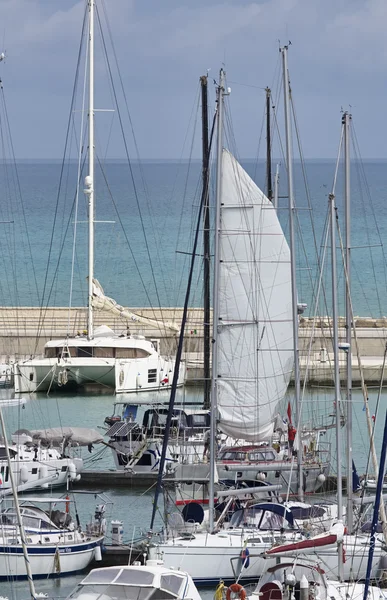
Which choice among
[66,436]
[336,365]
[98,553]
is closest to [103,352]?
[66,436]

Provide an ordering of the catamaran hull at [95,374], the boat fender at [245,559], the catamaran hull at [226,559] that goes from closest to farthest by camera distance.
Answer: the catamaran hull at [226,559], the boat fender at [245,559], the catamaran hull at [95,374]

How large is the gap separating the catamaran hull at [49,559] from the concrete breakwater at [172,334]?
21877 millimetres

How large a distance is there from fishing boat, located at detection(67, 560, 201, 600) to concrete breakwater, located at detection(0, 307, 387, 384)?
1044 inches

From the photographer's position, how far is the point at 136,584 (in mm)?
22500

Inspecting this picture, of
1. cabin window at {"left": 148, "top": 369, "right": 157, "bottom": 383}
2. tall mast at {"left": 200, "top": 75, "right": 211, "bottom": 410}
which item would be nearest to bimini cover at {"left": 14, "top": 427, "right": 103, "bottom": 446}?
tall mast at {"left": 200, "top": 75, "right": 211, "bottom": 410}

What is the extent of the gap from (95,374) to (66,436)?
14.1 metres

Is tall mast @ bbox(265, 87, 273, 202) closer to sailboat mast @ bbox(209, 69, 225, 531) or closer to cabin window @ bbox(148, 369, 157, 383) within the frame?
sailboat mast @ bbox(209, 69, 225, 531)

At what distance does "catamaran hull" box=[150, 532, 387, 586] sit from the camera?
87.1 feet

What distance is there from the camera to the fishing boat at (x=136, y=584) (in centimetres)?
2236

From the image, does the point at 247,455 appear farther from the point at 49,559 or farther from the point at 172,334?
the point at 172,334

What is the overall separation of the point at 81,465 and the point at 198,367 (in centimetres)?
1521

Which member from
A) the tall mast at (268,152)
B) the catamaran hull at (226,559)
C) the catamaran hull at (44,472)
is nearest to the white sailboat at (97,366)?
the tall mast at (268,152)

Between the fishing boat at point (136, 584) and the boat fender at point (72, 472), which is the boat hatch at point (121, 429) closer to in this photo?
the boat fender at point (72, 472)

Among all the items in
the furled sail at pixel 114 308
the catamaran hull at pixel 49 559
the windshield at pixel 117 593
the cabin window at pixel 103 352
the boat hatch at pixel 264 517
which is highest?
the furled sail at pixel 114 308
